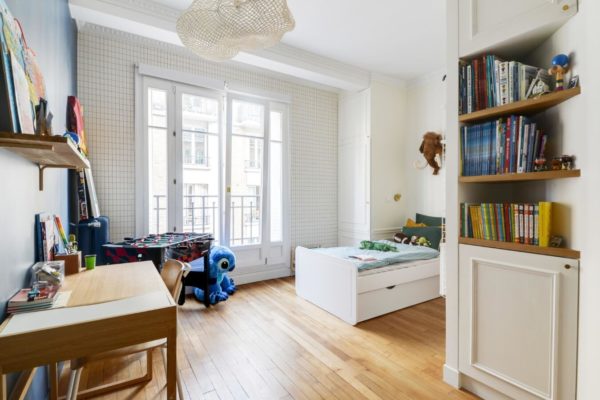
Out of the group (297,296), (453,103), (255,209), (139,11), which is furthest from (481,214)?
(139,11)

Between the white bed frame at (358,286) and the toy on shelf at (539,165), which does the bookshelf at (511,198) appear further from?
the white bed frame at (358,286)

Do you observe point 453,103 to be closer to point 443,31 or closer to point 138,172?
point 443,31

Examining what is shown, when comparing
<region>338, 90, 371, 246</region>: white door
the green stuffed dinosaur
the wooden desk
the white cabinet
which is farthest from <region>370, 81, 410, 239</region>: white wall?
the wooden desk

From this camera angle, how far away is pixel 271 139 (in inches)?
Result: 165

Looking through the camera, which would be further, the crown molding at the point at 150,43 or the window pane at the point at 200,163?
the window pane at the point at 200,163

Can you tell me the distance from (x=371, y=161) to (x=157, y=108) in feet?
9.40

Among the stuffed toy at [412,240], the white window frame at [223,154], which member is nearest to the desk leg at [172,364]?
→ the white window frame at [223,154]

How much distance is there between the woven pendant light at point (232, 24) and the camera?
63.6 inches

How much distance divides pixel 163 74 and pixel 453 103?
3063mm

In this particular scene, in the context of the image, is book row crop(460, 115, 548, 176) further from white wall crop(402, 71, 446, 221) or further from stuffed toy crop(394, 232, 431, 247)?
white wall crop(402, 71, 446, 221)

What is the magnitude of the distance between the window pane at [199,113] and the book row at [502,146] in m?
2.91

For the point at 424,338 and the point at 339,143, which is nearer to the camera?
the point at 424,338

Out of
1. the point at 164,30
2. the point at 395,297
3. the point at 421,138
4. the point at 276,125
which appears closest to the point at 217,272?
the point at 395,297

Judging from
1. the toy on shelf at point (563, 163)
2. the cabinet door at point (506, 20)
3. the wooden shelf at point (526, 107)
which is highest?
Result: the cabinet door at point (506, 20)
